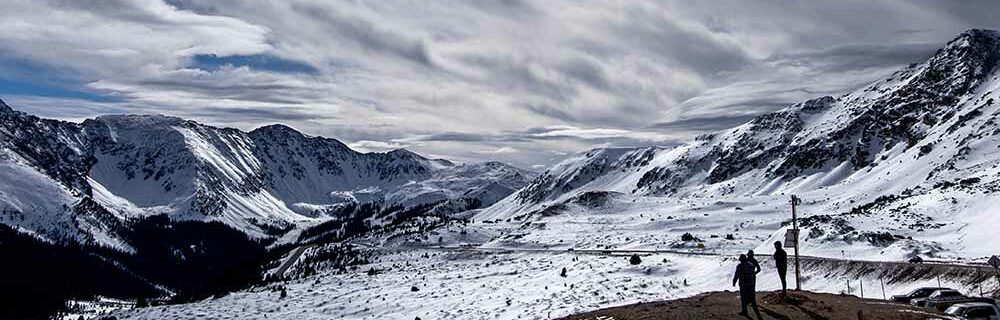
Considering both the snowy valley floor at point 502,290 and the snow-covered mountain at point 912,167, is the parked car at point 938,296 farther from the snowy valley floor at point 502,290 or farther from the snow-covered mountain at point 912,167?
the snow-covered mountain at point 912,167

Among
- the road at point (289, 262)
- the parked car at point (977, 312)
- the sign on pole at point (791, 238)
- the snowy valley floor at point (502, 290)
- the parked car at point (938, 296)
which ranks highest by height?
the sign on pole at point (791, 238)

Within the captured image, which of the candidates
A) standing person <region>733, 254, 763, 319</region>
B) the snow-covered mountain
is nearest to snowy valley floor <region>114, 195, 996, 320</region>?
the snow-covered mountain

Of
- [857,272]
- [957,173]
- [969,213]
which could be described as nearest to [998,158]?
[957,173]

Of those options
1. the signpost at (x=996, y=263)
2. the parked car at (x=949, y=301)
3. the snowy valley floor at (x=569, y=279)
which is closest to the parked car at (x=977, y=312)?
the parked car at (x=949, y=301)

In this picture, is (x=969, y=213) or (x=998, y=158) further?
(x=998, y=158)

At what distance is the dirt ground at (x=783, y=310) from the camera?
22.3 meters

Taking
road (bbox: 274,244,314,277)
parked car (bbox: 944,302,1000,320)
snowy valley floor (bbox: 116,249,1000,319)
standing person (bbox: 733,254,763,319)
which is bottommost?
road (bbox: 274,244,314,277)

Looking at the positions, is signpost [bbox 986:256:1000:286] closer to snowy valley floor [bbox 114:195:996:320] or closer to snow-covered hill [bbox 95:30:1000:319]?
snowy valley floor [bbox 114:195:996:320]

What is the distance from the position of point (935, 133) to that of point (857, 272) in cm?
13719

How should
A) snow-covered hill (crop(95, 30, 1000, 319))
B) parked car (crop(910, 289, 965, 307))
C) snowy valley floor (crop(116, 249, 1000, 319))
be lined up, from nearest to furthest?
parked car (crop(910, 289, 965, 307)), snowy valley floor (crop(116, 249, 1000, 319)), snow-covered hill (crop(95, 30, 1000, 319))

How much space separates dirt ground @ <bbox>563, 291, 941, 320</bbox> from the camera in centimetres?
2230

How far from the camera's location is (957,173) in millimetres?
115500

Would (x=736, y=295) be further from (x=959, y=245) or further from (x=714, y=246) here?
(x=714, y=246)

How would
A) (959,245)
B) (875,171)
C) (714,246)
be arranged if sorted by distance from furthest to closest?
(875,171) → (714,246) → (959,245)
